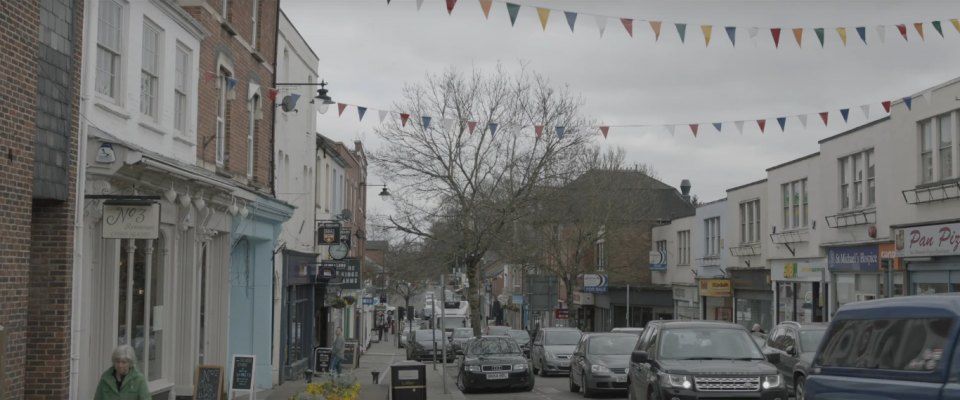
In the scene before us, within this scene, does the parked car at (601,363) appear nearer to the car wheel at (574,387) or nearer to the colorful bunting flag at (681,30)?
the car wheel at (574,387)

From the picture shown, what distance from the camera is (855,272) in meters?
31.6

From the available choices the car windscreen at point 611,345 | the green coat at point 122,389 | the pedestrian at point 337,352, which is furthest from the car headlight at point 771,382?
the pedestrian at point 337,352

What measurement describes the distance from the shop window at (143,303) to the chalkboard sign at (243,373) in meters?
1.18

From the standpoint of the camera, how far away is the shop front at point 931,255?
25562 mm

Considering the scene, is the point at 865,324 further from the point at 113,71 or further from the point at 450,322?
the point at 450,322

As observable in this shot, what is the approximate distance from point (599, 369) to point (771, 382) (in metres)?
7.43

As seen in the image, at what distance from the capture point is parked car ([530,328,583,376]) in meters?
30.2

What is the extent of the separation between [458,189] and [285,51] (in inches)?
463

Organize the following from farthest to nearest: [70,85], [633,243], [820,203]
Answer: [633,243]
[820,203]
[70,85]

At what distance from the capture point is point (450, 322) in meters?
53.7

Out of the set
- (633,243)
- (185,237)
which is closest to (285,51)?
(185,237)

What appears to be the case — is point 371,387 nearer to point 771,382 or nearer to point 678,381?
point 678,381

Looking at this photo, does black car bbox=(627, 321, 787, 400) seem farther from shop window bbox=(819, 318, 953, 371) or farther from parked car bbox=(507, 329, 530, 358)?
parked car bbox=(507, 329, 530, 358)

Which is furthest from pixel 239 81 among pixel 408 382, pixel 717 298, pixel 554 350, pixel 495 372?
Result: pixel 717 298
